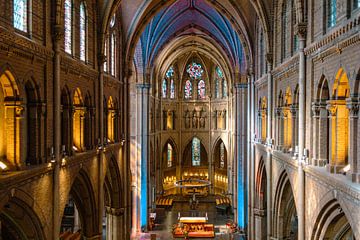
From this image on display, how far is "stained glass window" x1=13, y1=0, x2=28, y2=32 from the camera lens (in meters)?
13.5

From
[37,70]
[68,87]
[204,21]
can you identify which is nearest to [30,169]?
[37,70]

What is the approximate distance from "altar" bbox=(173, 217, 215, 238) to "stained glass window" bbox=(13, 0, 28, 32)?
25681mm

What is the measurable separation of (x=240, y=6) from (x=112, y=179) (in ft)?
50.2

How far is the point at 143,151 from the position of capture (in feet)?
129

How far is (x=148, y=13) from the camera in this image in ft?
99.0

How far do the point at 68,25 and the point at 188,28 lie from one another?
24.7 metres

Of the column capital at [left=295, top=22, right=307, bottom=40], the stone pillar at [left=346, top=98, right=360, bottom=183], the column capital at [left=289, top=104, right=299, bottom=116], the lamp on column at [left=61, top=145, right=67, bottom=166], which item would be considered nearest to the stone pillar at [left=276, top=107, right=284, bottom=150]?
the column capital at [left=289, top=104, right=299, bottom=116]

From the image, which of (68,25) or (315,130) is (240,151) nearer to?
(315,130)

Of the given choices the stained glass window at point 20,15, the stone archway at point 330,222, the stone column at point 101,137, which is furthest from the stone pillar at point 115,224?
the stained glass window at point 20,15

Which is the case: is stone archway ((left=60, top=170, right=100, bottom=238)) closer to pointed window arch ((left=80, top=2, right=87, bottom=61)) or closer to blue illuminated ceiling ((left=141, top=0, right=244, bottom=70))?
pointed window arch ((left=80, top=2, right=87, bottom=61))

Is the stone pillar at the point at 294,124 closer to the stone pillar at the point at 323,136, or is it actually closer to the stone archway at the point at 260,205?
the stone pillar at the point at 323,136

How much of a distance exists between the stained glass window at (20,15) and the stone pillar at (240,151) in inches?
1082

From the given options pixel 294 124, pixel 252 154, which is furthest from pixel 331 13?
pixel 252 154

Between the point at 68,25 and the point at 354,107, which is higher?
the point at 68,25
